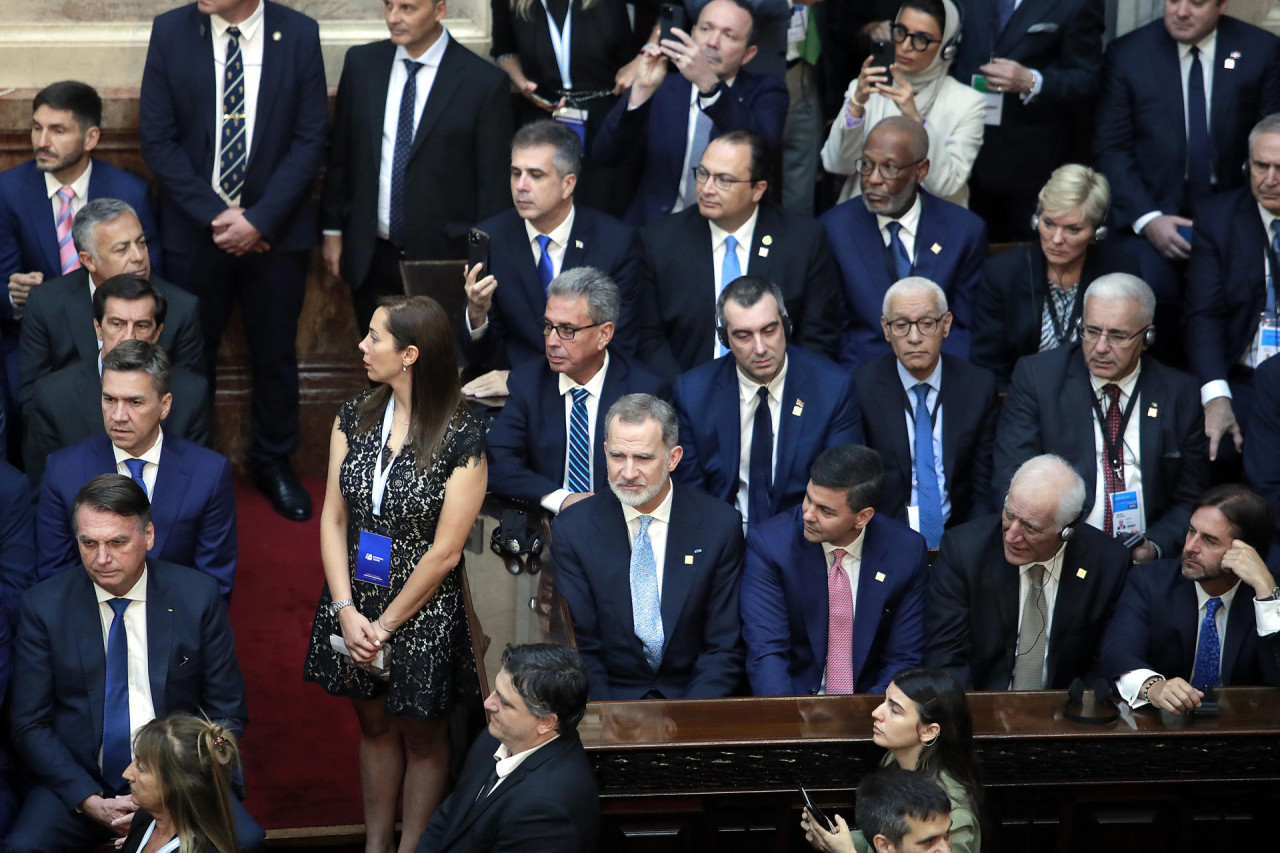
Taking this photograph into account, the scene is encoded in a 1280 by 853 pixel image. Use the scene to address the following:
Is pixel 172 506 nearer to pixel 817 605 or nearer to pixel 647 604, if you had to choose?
pixel 647 604

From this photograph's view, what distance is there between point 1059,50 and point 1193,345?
1.22 metres

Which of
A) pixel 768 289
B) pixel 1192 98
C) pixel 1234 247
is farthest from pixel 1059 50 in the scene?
pixel 768 289

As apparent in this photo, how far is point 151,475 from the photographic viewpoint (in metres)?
4.17

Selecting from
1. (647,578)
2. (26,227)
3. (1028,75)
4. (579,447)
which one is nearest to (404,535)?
(647,578)

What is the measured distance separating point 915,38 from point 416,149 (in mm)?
1741

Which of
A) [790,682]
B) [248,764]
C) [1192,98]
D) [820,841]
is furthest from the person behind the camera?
[1192,98]

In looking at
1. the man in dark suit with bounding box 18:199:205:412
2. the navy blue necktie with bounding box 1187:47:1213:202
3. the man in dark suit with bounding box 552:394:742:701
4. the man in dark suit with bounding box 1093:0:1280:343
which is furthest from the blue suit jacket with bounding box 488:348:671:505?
the navy blue necktie with bounding box 1187:47:1213:202

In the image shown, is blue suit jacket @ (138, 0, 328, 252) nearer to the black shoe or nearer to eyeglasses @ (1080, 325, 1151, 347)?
the black shoe

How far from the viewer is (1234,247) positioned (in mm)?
5141

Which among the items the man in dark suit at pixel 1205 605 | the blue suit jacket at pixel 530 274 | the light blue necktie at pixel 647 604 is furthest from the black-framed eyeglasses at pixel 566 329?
the man in dark suit at pixel 1205 605

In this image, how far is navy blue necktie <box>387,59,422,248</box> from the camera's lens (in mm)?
5430

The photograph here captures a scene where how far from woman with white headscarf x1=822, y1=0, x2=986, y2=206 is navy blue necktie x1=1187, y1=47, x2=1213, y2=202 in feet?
2.43

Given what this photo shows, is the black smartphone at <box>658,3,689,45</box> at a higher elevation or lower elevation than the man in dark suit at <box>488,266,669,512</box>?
higher

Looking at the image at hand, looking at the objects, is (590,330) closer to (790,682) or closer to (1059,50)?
(790,682)
